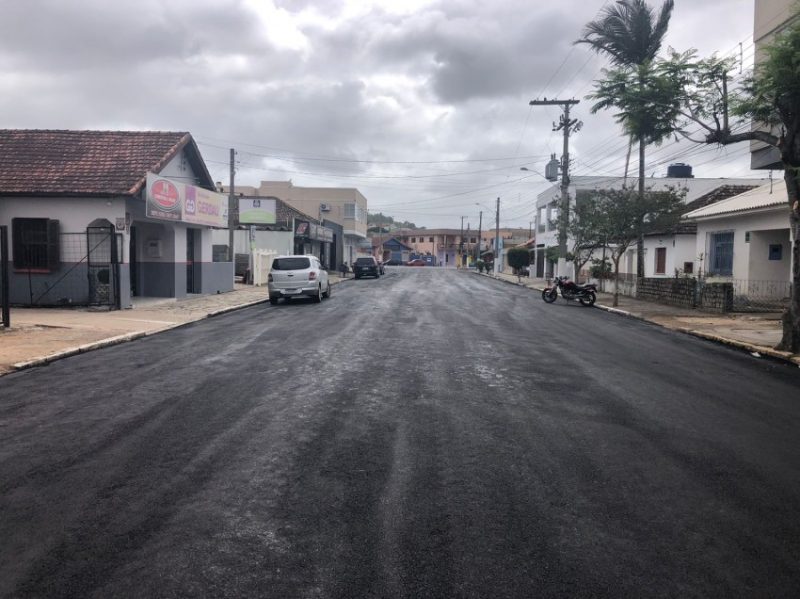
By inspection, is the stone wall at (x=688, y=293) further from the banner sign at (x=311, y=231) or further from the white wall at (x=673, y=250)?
the banner sign at (x=311, y=231)

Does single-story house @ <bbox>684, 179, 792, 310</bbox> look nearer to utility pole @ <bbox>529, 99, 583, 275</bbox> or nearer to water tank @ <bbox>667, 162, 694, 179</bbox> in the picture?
utility pole @ <bbox>529, 99, 583, 275</bbox>

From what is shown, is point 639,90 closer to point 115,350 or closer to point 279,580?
point 115,350

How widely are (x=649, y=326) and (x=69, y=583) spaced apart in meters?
16.2

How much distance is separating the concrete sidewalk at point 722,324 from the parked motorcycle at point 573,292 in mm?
489

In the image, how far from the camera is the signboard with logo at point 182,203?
18969 millimetres

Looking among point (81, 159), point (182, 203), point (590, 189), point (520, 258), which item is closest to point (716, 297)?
point (182, 203)

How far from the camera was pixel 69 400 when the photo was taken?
7.55 metres

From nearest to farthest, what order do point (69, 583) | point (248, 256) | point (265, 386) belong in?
point (69, 583) < point (265, 386) < point (248, 256)

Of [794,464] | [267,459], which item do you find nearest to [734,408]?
[794,464]

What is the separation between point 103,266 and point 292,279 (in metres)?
6.17

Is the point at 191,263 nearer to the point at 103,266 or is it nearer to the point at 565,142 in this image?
the point at 103,266

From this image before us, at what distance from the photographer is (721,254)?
2370 centimetres

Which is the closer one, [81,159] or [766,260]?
[81,159]

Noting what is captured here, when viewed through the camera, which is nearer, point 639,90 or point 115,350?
point 115,350
